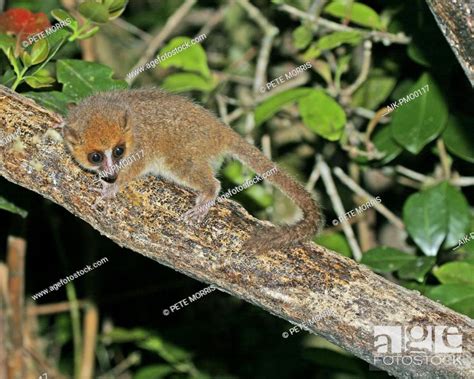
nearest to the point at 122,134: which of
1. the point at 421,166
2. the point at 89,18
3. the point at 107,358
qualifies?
the point at 89,18

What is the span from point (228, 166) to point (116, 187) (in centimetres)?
158

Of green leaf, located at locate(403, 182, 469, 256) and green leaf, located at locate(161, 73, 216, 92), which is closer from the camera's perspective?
green leaf, located at locate(403, 182, 469, 256)

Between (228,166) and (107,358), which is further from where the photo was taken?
(107,358)

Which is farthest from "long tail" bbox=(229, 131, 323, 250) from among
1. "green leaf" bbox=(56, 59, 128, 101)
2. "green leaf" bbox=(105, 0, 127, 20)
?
"green leaf" bbox=(105, 0, 127, 20)

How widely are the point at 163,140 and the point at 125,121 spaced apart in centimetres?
26

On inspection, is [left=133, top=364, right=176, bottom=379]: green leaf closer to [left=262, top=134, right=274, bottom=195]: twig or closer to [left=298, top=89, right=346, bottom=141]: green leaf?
[left=262, top=134, right=274, bottom=195]: twig

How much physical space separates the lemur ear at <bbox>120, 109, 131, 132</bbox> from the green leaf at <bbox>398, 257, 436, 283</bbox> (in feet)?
5.21

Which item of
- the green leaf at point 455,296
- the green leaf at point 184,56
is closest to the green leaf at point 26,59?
the green leaf at point 184,56

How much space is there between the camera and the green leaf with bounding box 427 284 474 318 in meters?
3.68

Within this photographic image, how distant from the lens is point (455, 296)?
372 centimetres

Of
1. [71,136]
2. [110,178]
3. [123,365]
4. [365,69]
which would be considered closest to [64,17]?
[71,136]

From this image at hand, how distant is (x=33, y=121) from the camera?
3.41 meters

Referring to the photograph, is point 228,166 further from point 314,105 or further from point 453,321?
point 453,321

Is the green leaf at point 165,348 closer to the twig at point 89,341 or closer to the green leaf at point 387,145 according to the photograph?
the twig at point 89,341
